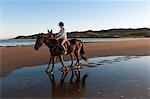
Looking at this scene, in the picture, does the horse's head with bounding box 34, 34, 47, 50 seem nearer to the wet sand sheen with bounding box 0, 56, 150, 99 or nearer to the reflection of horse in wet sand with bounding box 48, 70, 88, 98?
the wet sand sheen with bounding box 0, 56, 150, 99

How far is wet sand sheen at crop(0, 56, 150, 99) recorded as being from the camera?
752 cm

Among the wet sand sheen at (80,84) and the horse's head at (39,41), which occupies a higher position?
the horse's head at (39,41)

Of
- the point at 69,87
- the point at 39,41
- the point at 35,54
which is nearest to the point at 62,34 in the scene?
the point at 39,41

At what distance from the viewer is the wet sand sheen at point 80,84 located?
7.52 metres

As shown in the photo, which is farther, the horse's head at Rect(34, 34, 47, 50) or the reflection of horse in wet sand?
the horse's head at Rect(34, 34, 47, 50)

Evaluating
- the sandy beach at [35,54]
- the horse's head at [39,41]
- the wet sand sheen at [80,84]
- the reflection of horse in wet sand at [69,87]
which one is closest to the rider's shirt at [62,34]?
the horse's head at [39,41]

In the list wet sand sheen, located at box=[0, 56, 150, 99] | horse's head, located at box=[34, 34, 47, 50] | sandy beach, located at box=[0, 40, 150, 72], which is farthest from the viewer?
sandy beach, located at box=[0, 40, 150, 72]

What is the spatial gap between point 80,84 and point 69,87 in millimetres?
618

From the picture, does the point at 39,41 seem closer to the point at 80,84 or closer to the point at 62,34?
the point at 62,34

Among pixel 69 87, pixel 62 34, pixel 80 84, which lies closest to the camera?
pixel 69 87

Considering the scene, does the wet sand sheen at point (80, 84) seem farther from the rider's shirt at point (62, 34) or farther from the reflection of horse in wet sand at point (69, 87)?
the rider's shirt at point (62, 34)

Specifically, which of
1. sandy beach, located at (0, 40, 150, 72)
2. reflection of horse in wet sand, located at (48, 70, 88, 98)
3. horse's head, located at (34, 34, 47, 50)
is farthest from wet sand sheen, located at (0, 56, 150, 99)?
sandy beach, located at (0, 40, 150, 72)

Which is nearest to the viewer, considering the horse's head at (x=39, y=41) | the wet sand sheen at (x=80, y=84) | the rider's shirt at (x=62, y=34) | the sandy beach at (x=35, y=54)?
the wet sand sheen at (x=80, y=84)

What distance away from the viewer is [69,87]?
8523mm
